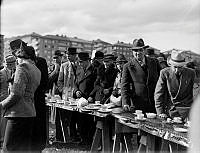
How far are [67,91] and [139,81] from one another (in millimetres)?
2716

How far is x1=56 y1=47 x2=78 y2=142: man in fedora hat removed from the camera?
7.11 meters

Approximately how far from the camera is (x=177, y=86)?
14.8 ft

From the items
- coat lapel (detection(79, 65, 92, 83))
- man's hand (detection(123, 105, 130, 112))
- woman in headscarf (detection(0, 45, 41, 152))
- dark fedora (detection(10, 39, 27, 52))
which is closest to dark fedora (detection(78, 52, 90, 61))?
coat lapel (detection(79, 65, 92, 83))

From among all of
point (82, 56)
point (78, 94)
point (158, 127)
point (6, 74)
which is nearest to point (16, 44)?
point (6, 74)

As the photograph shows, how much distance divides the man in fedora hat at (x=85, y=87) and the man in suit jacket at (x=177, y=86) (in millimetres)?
2578

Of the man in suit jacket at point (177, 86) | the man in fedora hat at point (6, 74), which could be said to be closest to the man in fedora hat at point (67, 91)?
the man in fedora hat at point (6, 74)

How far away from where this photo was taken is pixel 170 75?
452cm

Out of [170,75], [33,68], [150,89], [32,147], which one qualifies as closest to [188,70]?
[170,75]

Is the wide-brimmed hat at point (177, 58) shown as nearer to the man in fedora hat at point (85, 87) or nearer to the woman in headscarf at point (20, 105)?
the woman in headscarf at point (20, 105)

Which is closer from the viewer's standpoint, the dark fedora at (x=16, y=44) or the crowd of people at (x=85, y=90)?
the crowd of people at (x=85, y=90)

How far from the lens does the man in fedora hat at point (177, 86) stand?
4484 mm

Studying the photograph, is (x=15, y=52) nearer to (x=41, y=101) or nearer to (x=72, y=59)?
(x=41, y=101)

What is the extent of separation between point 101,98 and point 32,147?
233 centimetres

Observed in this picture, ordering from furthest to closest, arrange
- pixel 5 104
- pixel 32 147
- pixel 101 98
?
pixel 101 98
pixel 32 147
pixel 5 104
